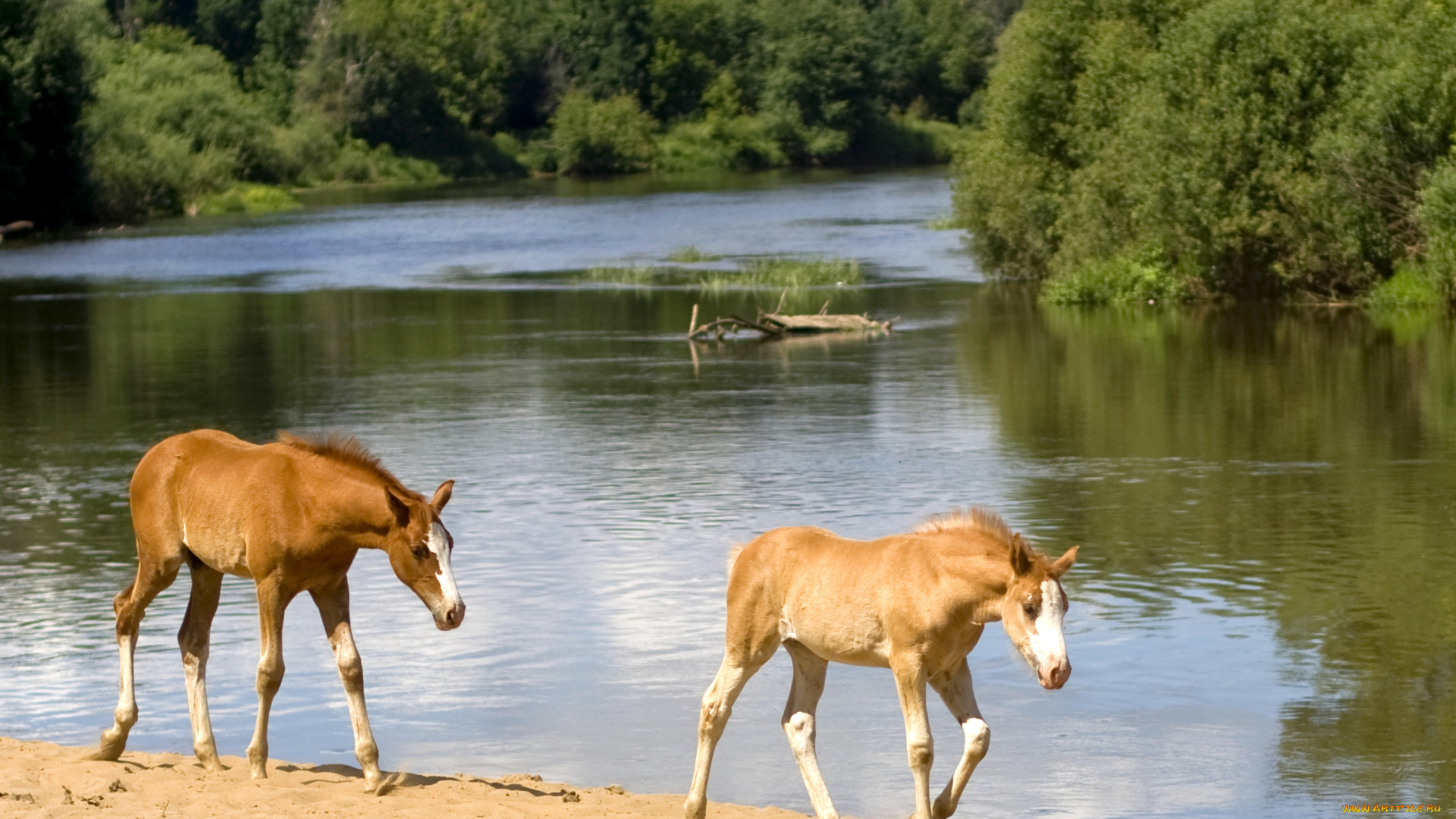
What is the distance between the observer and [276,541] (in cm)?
978

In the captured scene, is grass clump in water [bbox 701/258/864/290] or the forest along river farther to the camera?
grass clump in water [bbox 701/258/864/290]

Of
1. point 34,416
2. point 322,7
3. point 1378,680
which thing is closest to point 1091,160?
point 34,416

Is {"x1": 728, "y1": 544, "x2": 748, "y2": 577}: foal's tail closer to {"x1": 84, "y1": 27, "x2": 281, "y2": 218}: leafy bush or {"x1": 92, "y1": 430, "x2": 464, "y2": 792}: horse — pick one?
{"x1": 92, "y1": 430, "x2": 464, "y2": 792}: horse

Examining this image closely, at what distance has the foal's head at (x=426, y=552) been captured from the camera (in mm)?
9391

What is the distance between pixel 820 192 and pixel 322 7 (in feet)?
189

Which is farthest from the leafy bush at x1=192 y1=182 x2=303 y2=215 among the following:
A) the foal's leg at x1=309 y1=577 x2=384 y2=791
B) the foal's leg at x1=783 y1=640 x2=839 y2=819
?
the foal's leg at x1=783 y1=640 x2=839 y2=819

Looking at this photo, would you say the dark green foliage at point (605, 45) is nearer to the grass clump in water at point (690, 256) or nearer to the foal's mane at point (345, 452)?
the grass clump in water at point (690, 256)

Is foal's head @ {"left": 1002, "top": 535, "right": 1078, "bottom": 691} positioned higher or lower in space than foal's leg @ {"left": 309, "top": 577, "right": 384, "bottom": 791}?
higher

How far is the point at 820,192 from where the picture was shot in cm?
10231

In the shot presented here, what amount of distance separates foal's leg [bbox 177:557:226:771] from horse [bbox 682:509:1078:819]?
107 inches

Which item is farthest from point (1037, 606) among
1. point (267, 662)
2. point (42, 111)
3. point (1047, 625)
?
point (42, 111)

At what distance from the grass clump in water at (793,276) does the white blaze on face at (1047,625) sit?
4224cm

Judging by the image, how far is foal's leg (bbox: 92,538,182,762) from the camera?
409 inches

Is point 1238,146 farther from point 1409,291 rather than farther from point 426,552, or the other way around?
point 426,552
